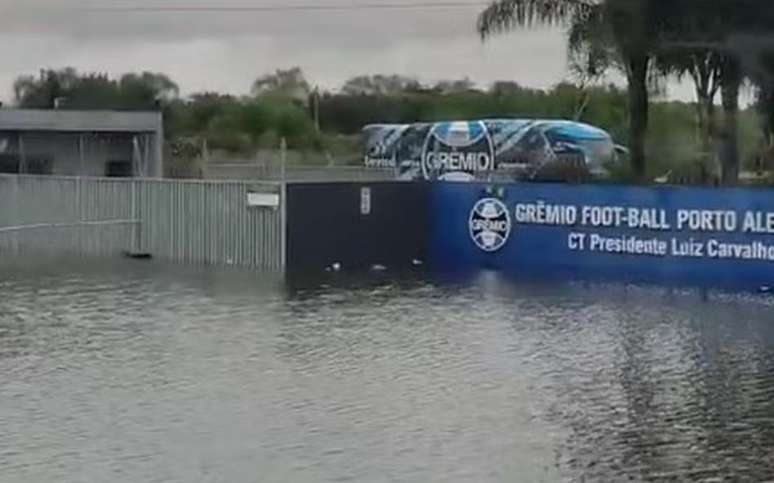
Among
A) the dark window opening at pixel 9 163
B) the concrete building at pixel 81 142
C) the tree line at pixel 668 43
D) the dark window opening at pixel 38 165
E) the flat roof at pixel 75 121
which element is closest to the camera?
the tree line at pixel 668 43

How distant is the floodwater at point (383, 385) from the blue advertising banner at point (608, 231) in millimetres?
2650

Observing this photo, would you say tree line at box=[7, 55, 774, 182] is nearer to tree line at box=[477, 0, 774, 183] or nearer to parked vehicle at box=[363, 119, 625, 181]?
parked vehicle at box=[363, 119, 625, 181]

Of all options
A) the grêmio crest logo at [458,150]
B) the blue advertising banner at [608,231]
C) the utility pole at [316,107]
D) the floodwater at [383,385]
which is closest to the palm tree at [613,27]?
the blue advertising banner at [608,231]

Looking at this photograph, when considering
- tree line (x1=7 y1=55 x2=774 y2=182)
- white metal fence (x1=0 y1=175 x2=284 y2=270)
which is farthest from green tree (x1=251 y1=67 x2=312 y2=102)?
white metal fence (x1=0 y1=175 x2=284 y2=270)

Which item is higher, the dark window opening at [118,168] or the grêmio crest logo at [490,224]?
the dark window opening at [118,168]

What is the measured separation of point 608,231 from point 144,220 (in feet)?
35.0

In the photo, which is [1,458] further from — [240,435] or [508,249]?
[508,249]

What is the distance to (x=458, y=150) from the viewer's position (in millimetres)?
51000

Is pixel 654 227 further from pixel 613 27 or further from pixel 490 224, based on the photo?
pixel 613 27

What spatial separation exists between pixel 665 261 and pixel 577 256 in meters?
2.08

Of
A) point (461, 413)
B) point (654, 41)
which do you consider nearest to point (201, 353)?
point (461, 413)

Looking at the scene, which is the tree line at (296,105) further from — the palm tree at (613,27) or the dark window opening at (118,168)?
the palm tree at (613,27)

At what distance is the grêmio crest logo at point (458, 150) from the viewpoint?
50.1 m

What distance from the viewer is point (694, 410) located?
15.1 m
